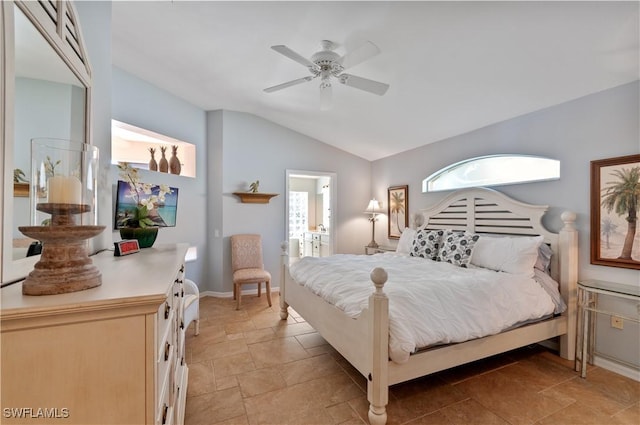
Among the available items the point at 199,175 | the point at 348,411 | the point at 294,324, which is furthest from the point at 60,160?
the point at 199,175

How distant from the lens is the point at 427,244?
346cm

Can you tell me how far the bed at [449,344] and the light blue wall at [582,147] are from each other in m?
0.13

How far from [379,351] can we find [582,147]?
269 cm

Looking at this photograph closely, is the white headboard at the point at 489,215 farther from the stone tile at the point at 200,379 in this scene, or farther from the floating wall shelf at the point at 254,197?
the stone tile at the point at 200,379

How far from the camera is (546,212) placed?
9.33 ft

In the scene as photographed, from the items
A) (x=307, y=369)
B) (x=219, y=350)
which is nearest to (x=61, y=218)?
(x=307, y=369)

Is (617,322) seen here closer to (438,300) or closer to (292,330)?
(438,300)

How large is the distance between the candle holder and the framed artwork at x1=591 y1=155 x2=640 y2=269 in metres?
3.53

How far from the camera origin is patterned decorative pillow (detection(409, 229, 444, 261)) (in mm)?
3396

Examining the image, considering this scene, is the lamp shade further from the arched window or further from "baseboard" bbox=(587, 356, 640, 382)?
"baseboard" bbox=(587, 356, 640, 382)

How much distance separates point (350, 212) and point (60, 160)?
4680mm

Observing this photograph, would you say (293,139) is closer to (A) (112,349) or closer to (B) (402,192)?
(B) (402,192)

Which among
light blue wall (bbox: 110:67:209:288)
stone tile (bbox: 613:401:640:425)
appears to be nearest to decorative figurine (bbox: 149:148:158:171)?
light blue wall (bbox: 110:67:209:288)

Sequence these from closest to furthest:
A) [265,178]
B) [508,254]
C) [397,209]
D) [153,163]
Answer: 1. [508,254]
2. [153,163]
3. [265,178]
4. [397,209]
